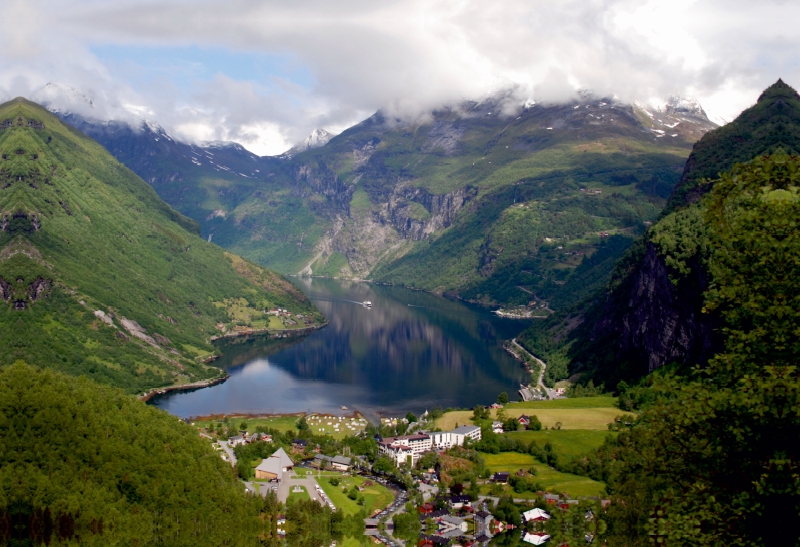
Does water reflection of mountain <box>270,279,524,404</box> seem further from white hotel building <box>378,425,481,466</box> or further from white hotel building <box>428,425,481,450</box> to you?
white hotel building <box>378,425,481,466</box>

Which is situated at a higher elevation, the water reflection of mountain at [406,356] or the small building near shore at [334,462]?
the water reflection of mountain at [406,356]

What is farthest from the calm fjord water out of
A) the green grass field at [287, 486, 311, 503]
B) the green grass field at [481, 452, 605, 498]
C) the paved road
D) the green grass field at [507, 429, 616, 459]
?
the green grass field at [287, 486, 311, 503]


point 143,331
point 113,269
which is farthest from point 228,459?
point 113,269

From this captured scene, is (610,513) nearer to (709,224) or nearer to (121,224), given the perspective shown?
(709,224)

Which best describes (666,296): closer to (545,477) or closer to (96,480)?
(545,477)

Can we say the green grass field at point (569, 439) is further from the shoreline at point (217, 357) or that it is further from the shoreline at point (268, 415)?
the shoreline at point (217, 357)

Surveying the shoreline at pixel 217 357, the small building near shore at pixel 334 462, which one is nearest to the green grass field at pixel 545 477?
the small building near shore at pixel 334 462
